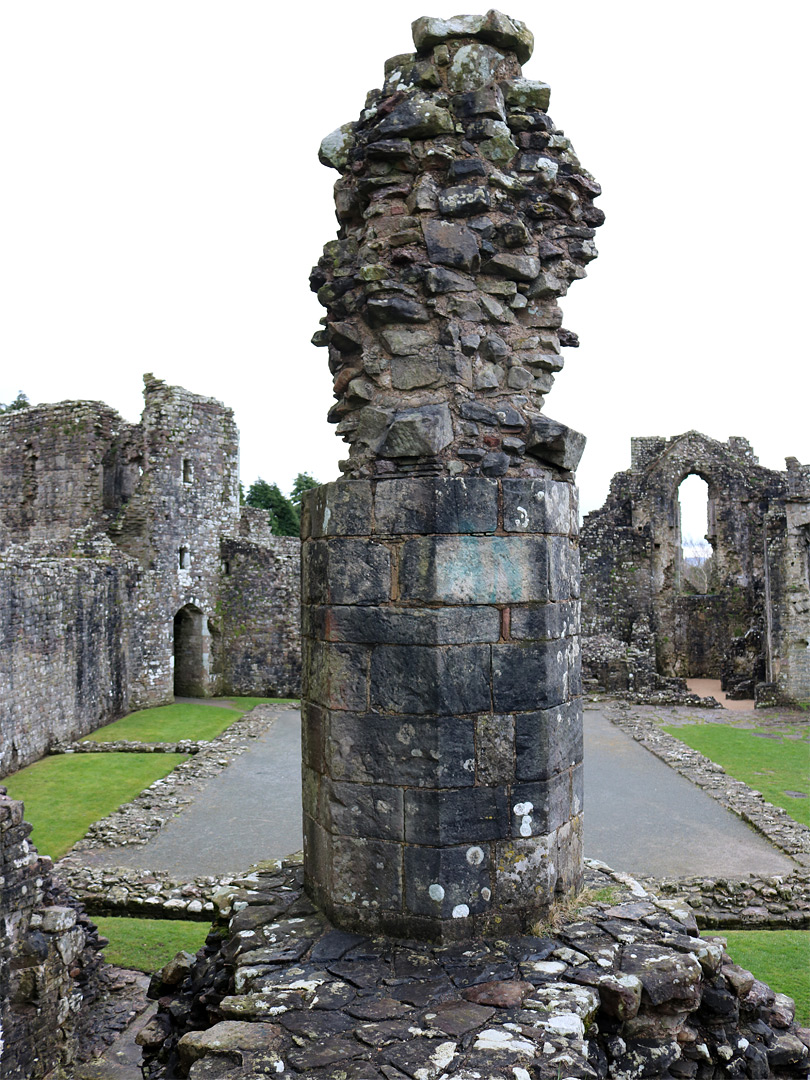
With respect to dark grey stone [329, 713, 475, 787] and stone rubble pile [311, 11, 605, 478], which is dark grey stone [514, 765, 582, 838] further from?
stone rubble pile [311, 11, 605, 478]

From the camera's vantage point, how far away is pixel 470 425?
4.02 metres

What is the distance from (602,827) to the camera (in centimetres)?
1013

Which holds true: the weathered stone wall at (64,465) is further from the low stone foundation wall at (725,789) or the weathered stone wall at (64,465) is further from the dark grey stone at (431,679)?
the dark grey stone at (431,679)

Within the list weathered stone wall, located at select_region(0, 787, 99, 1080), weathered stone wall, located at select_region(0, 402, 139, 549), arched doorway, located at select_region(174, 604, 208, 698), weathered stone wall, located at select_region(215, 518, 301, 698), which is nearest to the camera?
weathered stone wall, located at select_region(0, 787, 99, 1080)

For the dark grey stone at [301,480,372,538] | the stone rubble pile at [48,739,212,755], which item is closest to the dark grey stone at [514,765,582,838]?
the dark grey stone at [301,480,372,538]

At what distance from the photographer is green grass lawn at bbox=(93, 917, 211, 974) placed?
22.4ft

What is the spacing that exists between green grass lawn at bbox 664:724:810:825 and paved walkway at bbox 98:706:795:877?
3.31 ft

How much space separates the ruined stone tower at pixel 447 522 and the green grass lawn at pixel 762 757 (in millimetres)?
8066

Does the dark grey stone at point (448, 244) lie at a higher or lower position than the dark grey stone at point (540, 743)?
higher

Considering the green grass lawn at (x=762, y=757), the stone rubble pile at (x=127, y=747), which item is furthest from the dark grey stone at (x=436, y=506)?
the stone rubble pile at (x=127, y=747)

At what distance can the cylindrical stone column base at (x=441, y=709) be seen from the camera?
149 inches

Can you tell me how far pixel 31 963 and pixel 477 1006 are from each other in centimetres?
364

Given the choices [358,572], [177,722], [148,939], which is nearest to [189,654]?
[177,722]

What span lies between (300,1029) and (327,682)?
1.46 metres
